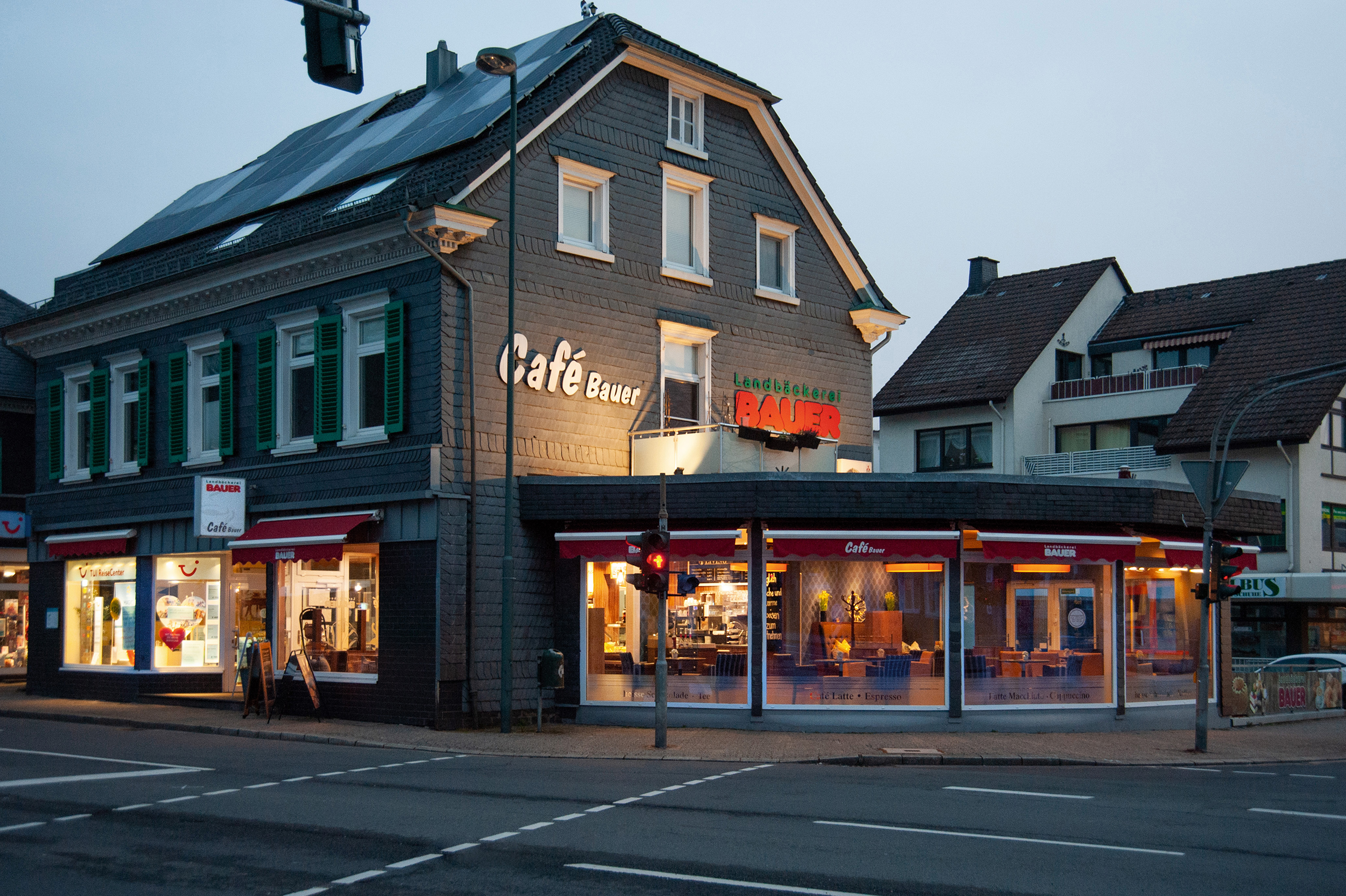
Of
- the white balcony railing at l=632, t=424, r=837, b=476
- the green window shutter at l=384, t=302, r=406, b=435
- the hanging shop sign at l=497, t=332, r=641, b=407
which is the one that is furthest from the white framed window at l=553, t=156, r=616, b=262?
the white balcony railing at l=632, t=424, r=837, b=476

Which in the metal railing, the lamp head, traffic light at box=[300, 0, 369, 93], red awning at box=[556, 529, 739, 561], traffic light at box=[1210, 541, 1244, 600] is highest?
the lamp head

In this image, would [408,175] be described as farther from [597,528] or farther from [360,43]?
[360,43]

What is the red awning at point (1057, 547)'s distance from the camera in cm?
2097

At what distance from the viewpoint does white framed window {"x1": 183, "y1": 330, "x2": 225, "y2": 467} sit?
25.0m

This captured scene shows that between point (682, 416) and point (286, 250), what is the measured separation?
307 inches

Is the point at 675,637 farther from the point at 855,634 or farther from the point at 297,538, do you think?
the point at 297,538

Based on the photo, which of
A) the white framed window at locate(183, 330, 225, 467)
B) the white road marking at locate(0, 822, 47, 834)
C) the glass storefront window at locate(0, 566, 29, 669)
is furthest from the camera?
the glass storefront window at locate(0, 566, 29, 669)

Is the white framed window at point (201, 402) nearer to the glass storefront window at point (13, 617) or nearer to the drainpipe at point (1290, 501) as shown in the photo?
the glass storefront window at point (13, 617)

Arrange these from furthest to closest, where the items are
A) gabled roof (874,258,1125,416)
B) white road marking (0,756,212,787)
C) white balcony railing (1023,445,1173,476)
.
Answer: gabled roof (874,258,1125,416), white balcony railing (1023,445,1173,476), white road marking (0,756,212,787)

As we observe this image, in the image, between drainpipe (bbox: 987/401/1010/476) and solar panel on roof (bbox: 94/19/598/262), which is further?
drainpipe (bbox: 987/401/1010/476)

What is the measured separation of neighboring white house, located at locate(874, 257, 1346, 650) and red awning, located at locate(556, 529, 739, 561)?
1975 centimetres

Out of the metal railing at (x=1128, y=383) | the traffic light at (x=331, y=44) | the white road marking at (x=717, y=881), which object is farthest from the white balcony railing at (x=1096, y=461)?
the traffic light at (x=331, y=44)

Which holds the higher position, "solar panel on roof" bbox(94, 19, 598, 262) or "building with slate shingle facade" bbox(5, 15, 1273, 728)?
"solar panel on roof" bbox(94, 19, 598, 262)

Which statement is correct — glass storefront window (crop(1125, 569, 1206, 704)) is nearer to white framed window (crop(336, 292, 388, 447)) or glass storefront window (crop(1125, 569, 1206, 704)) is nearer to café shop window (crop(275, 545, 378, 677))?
café shop window (crop(275, 545, 378, 677))
